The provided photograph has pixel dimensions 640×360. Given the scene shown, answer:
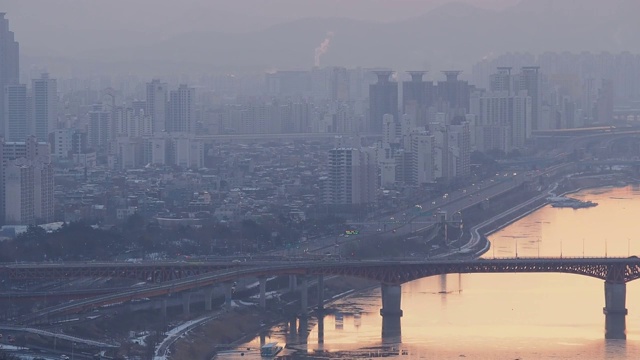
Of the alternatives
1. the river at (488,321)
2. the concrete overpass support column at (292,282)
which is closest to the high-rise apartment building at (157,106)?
the river at (488,321)

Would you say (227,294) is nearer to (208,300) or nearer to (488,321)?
(208,300)

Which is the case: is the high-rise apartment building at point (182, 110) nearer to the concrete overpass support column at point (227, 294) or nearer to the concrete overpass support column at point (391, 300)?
the concrete overpass support column at point (391, 300)

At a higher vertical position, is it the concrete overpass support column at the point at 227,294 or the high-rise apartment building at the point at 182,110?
the high-rise apartment building at the point at 182,110

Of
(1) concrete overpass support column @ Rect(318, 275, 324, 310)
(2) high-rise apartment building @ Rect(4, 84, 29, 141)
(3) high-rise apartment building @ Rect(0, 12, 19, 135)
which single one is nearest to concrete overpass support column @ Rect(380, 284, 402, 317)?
(1) concrete overpass support column @ Rect(318, 275, 324, 310)

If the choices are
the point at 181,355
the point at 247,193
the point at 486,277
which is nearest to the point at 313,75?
the point at 247,193

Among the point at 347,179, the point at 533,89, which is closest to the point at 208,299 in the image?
the point at 347,179
